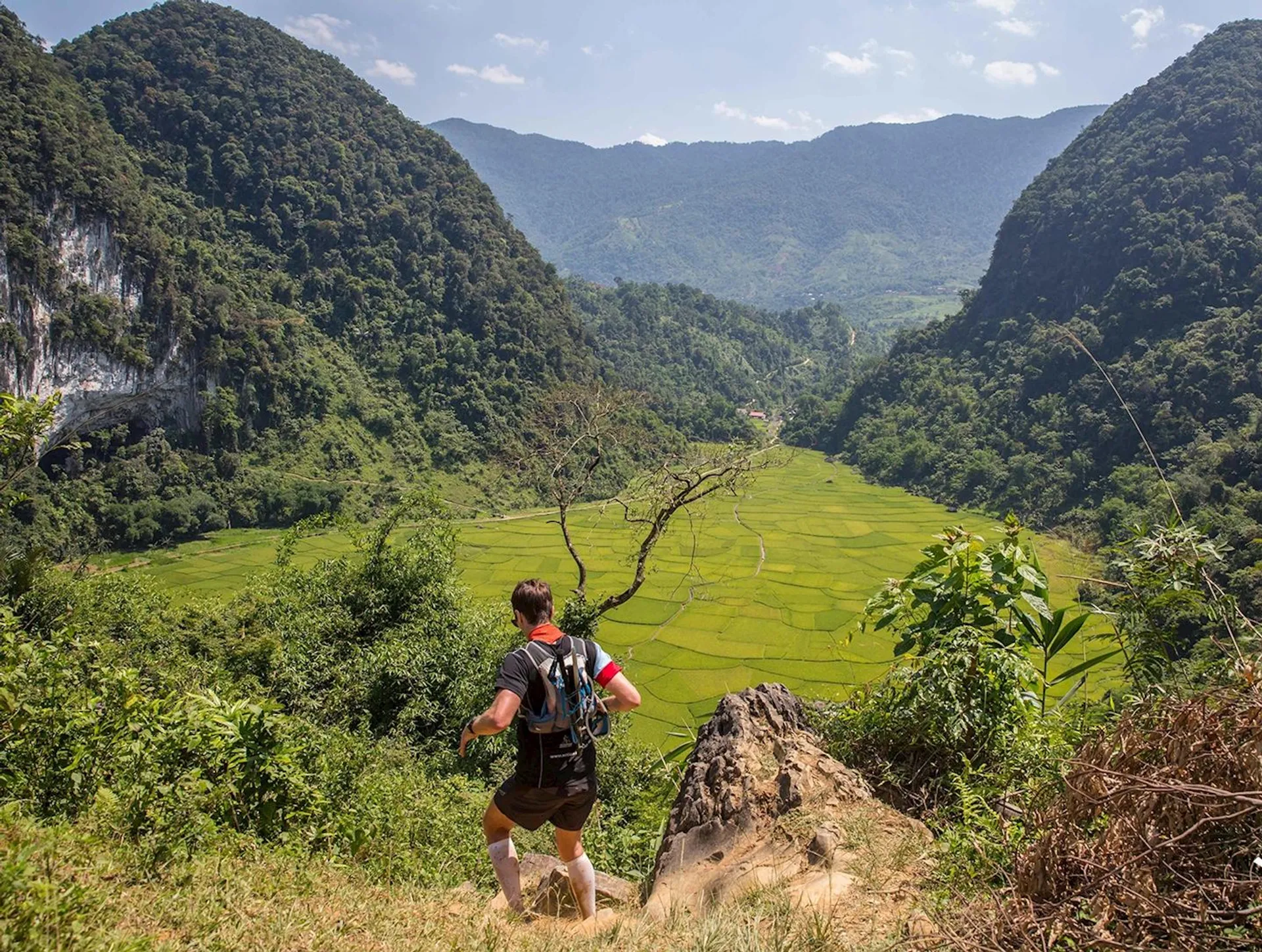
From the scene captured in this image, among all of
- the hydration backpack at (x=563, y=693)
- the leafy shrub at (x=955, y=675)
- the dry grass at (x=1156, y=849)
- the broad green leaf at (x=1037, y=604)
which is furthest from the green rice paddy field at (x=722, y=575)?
the dry grass at (x=1156, y=849)

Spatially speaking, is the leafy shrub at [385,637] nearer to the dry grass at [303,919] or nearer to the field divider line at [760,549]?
the dry grass at [303,919]

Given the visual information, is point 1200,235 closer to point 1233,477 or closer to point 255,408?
point 1233,477

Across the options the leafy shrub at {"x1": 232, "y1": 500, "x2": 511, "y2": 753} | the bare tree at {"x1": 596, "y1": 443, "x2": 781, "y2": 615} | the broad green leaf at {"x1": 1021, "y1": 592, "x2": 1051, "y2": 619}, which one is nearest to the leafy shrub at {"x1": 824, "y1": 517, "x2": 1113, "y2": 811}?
the broad green leaf at {"x1": 1021, "y1": 592, "x2": 1051, "y2": 619}

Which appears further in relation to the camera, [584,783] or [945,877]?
[584,783]

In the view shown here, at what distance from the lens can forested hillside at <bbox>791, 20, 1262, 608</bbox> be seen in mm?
33000

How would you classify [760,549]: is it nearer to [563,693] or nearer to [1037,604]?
[1037,604]

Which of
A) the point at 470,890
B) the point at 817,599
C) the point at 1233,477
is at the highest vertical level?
the point at 470,890

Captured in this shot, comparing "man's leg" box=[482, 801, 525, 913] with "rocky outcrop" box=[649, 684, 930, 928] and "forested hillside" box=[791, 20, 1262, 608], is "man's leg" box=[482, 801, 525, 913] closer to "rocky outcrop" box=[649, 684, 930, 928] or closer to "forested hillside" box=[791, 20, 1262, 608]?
"rocky outcrop" box=[649, 684, 930, 928]

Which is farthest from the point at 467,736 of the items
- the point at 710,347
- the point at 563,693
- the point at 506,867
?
the point at 710,347

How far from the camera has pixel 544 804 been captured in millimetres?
2809

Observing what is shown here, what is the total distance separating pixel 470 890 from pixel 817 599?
2498 cm

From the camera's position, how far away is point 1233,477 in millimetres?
25828

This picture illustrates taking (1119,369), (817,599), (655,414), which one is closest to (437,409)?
(655,414)

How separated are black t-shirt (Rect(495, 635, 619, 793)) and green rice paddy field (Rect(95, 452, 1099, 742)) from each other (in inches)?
343
